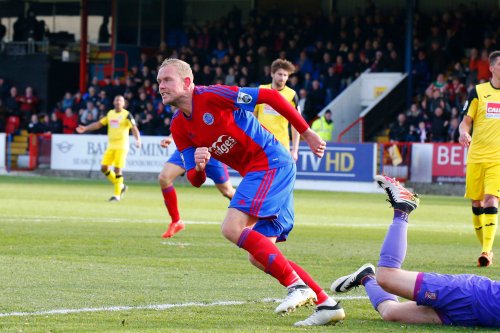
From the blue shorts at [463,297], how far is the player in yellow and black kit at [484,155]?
5.39 m

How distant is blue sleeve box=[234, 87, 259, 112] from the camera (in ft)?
26.0

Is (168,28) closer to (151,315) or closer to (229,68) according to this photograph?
(229,68)

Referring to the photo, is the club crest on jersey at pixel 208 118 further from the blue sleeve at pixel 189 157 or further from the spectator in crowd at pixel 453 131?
the spectator in crowd at pixel 453 131

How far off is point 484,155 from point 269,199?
18.2 ft

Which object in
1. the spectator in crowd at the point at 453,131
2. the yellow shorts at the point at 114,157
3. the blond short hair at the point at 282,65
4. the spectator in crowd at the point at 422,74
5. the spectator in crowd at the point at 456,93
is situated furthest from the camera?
the spectator in crowd at the point at 422,74

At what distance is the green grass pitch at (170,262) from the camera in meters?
7.75

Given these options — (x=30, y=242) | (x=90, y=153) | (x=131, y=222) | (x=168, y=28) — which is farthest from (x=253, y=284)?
(x=168, y=28)

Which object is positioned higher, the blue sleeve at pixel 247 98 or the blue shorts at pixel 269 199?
the blue sleeve at pixel 247 98

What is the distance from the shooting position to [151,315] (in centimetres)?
791

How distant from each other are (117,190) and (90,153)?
435 inches

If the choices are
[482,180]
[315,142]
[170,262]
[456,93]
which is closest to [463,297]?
[315,142]

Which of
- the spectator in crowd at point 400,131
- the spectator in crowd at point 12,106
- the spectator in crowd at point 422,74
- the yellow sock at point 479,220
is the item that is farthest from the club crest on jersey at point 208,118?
the spectator in crowd at point 12,106

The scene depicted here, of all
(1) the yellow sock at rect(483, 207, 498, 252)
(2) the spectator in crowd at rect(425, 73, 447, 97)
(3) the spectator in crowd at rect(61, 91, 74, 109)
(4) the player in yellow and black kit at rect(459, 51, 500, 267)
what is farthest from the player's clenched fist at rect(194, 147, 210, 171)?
(3) the spectator in crowd at rect(61, 91, 74, 109)

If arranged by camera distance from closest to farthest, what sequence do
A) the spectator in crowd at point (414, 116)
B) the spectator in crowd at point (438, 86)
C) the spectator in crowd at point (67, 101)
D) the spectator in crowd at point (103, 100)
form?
the spectator in crowd at point (414, 116)
the spectator in crowd at point (438, 86)
the spectator in crowd at point (103, 100)
the spectator in crowd at point (67, 101)
